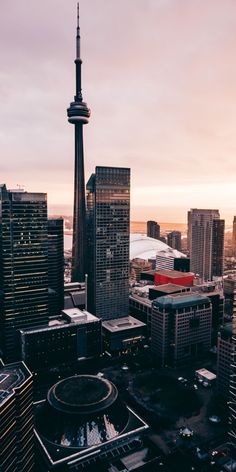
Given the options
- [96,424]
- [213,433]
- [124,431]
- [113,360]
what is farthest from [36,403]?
[213,433]

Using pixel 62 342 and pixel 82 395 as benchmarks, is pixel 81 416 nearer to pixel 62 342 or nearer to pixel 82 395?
pixel 82 395

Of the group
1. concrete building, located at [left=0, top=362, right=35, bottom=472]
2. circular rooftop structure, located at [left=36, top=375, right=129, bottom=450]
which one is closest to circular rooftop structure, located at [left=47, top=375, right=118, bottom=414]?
circular rooftop structure, located at [left=36, top=375, right=129, bottom=450]

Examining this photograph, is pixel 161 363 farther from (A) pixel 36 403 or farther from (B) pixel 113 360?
(A) pixel 36 403

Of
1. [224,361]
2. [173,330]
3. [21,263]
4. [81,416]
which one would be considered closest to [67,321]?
[21,263]

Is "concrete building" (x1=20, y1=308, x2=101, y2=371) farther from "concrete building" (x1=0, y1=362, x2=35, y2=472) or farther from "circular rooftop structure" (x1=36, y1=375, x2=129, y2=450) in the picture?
"concrete building" (x1=0, y1=362, x2=35, y2=472)

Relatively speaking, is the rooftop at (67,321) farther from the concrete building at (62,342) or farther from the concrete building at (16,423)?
the concrete building at (16,423)

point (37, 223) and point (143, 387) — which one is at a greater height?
point (37, 223)
